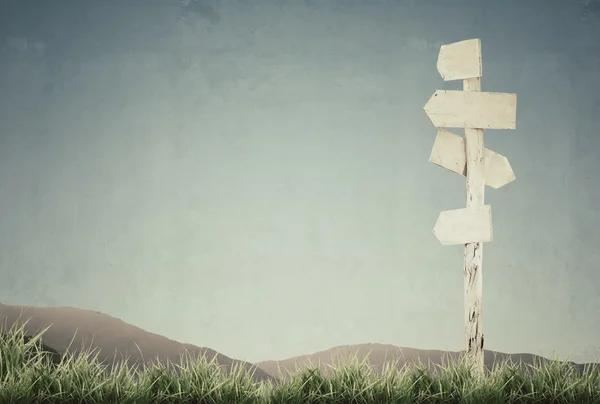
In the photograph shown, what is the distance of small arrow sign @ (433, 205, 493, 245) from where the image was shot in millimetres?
3637

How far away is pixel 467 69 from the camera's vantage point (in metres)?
3.68

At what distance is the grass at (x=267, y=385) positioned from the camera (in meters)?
3.04

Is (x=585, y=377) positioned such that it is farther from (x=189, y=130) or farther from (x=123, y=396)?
(x=189, y=130)

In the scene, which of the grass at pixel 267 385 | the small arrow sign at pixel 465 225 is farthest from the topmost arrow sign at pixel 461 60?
the grass at pixel 267 385

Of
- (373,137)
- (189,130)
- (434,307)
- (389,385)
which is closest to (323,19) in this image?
(373,137)

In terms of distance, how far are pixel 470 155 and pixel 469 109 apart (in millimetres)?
224

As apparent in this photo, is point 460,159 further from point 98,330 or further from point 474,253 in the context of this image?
point 98,330

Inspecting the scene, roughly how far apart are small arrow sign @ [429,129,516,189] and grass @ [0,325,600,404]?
928mm

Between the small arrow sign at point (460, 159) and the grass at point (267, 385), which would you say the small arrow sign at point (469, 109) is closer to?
the small arrow sign at point (460, 159)

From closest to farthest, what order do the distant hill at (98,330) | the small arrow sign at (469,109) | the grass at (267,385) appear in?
the grass at (267,385) → the small arrow sign at (469,109) → the distant hill at (98,330)

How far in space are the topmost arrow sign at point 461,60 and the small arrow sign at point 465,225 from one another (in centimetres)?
66

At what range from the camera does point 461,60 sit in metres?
3.67

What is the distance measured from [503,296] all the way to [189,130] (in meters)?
2.58

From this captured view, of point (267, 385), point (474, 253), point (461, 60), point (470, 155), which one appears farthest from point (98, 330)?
point (461, 60)
